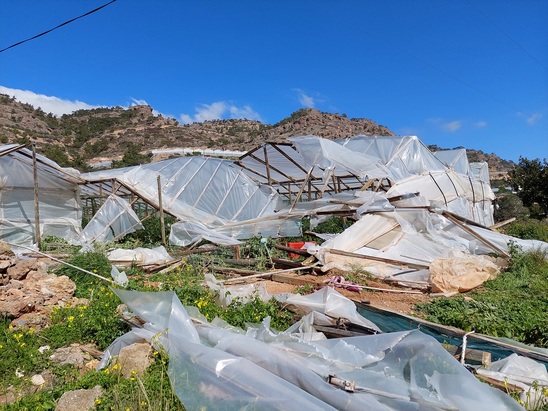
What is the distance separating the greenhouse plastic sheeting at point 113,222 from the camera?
477 inches

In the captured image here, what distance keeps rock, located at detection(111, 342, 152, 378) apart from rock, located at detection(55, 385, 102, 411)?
37 centimetres

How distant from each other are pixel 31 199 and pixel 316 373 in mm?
12211

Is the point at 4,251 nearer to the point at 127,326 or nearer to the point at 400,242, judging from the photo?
the point at 127,326

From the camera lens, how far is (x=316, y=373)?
2.73m

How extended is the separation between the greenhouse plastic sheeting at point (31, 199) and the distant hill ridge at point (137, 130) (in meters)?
19.1

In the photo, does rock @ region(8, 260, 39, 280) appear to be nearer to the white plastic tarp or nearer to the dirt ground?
the dirt ground

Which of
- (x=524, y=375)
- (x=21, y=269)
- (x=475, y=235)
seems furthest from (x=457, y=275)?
(x=21, y=269)

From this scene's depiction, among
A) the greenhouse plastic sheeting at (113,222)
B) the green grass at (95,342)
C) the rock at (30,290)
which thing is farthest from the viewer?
the greenhouse plastic sheeting at (113,222)

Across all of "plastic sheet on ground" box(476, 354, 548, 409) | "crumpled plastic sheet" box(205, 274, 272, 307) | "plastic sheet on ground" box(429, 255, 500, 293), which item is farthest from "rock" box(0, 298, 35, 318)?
"plastic sheet on ground" box(429, 255, 500, 293)

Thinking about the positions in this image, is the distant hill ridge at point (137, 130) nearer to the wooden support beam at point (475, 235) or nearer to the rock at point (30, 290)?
the rock at point (30, 290)

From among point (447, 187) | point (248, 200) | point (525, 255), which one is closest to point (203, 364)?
point (525, 255)

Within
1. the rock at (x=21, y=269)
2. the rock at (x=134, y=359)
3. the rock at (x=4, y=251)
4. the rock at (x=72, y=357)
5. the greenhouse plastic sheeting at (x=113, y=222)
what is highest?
the greenhouse plastic sheeting at (x=113, y=222)

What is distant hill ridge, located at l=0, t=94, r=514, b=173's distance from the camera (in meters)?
36.8

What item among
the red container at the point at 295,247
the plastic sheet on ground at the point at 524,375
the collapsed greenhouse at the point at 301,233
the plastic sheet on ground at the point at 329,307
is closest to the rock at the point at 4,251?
the collapsed greenhouse at the point at 301,233
